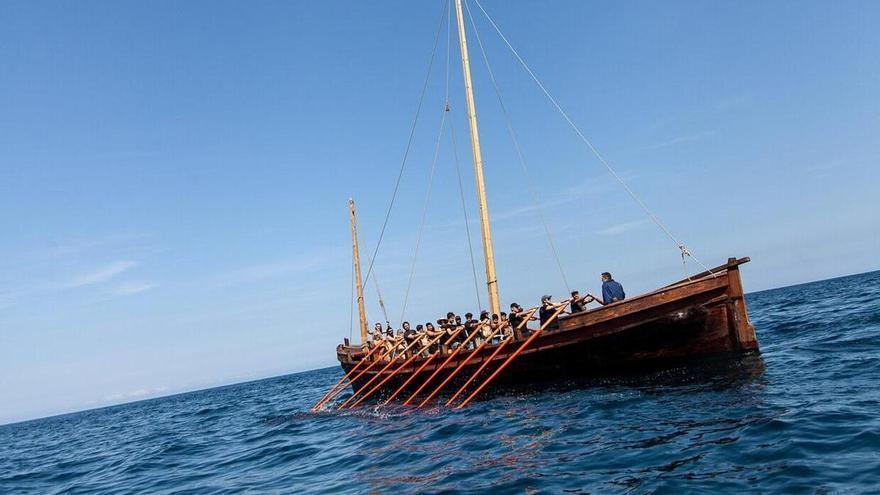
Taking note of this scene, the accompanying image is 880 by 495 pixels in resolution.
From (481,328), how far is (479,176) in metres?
5.61

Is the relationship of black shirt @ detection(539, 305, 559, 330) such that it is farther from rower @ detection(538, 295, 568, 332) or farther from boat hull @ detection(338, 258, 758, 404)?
boat hull @ detection(338, 258, 758, 404)

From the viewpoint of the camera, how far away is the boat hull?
1298 cm

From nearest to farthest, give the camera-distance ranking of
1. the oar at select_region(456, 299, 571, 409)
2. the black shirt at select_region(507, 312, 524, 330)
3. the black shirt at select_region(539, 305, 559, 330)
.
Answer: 1. the oar at select_region(456, 299, 571, 409)
2. the black shirt at select_region(539, 305, 559, 330)
3. the black shirt at select_region(507, 312, 524, 330)

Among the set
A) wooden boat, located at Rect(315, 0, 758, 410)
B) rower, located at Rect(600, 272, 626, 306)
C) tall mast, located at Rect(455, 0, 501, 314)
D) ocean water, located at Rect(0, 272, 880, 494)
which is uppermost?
tall mast, located at Rect(455, 0, 501, 314)

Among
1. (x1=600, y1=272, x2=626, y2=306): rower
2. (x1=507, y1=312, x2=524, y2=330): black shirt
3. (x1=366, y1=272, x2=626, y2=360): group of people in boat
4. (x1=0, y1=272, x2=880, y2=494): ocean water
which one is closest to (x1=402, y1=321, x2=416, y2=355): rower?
(x1=366, y1=272, x2=626, y2=360): group of people in boat

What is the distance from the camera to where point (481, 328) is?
17594mm

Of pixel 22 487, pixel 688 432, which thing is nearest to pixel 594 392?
pixel 688 432

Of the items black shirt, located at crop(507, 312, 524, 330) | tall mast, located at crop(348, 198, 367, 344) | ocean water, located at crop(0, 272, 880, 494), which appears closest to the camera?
ocean water, located at crop(0, 272, 880, 494)

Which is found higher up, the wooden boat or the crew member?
the crew member

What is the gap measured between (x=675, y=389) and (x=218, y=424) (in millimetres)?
21774

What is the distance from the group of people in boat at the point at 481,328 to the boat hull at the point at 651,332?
0.70 m

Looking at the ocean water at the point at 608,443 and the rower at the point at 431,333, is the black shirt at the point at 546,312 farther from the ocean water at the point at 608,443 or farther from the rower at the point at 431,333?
the rower at the point at 431,333

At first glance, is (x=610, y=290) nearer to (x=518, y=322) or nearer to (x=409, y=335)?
(x=518, y=322)

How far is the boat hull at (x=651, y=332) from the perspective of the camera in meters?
13.0
